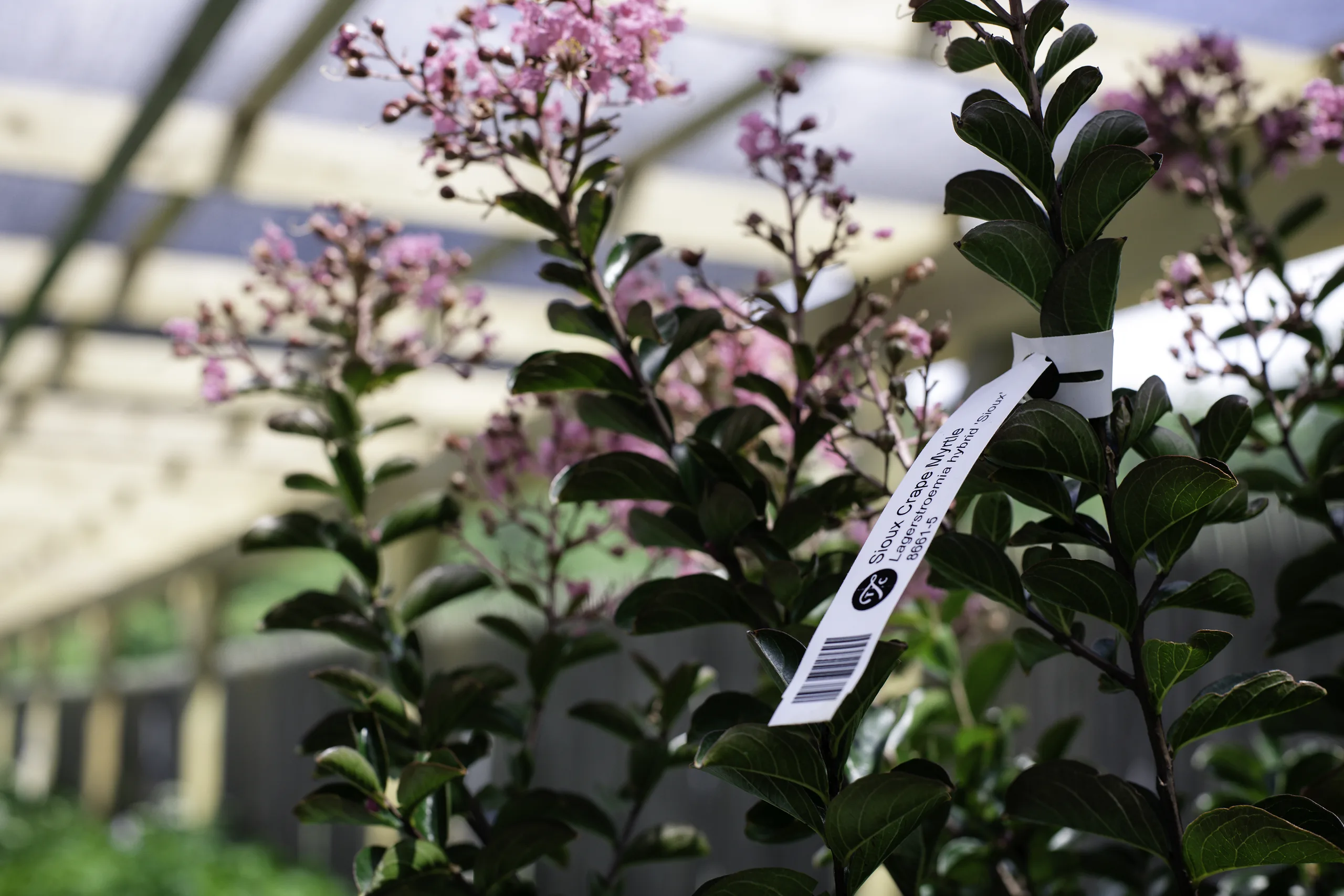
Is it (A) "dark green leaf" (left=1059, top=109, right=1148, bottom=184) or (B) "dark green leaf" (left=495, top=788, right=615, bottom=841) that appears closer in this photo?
(A) "dark green leaf" (left=1059, top=109, right=1148, bottom=184)

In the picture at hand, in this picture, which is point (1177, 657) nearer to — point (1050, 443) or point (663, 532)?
point (1050, 443)

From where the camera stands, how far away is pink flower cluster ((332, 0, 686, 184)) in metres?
0.78

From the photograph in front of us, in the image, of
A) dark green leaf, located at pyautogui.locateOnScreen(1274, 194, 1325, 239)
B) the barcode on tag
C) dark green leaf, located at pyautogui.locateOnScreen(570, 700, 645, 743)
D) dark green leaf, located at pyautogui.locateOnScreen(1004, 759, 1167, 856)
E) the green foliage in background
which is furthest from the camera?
the green foliage in background

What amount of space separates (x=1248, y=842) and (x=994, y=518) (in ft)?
0.82

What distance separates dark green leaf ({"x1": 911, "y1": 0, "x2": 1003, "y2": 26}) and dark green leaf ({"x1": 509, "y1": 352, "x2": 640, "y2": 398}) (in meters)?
0.31

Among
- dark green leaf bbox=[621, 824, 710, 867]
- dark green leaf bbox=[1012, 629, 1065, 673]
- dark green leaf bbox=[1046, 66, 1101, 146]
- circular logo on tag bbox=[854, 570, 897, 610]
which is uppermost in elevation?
dark green leaf bbox=[1046, 66, 1101, 146]

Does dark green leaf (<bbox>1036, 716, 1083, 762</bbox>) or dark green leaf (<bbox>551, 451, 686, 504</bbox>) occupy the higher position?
dark green leaf (<bbox>551, 451, 686, 504</bbox>)

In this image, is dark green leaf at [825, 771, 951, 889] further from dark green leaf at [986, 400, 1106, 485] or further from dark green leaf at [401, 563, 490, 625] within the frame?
dark green leaf at [401, 563, 490, 625]

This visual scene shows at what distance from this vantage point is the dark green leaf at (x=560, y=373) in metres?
0.82

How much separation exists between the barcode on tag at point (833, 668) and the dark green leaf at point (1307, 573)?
644 millimetres

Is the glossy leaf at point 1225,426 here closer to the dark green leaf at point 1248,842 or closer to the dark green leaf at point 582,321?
the dark green leaf at point 1248,842

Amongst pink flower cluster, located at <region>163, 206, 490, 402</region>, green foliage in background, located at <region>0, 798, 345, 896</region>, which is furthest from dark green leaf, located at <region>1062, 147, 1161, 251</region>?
green foliage in background, located at <region>0, 798, 345, 896</region>

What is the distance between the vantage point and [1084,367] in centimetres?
63

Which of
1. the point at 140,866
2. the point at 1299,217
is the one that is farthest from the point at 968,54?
the point at 140,866
